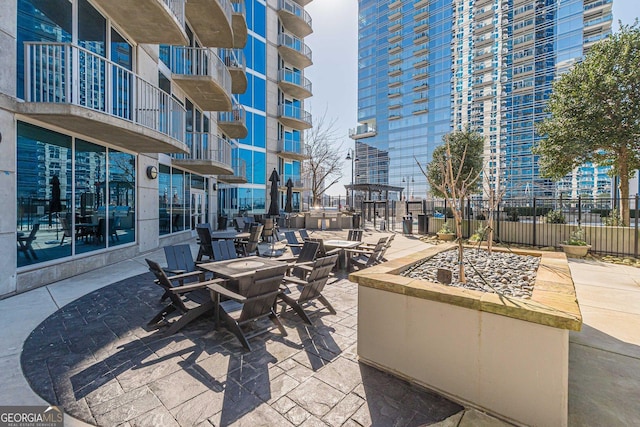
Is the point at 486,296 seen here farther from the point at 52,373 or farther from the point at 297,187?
the point at 297,187

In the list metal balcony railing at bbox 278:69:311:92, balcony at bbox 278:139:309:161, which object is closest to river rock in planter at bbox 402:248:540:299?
balcony at bbox 278:139:309:161

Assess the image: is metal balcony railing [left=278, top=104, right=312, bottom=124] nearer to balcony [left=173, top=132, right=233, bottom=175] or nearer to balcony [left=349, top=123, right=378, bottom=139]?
balcony [left=173, top=132, right=233, bottom=175]

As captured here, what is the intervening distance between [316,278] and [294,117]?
2339 centimetres

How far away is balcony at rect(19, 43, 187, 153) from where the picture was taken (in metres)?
5.43

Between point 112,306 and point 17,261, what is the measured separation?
7.82 ft

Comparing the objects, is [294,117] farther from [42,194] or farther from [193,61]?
[42,194]

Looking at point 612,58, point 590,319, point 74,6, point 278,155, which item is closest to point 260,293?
point 590,319

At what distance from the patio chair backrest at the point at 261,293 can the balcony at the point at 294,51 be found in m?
25.5

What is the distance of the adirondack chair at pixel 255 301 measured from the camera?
3.46 meters

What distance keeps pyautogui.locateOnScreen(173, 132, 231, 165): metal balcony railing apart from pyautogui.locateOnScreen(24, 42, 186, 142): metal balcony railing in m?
4.11

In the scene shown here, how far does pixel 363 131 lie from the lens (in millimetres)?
68062

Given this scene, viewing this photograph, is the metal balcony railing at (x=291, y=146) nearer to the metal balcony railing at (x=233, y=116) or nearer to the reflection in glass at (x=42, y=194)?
the metal balcony railing at (x=233, y=116)

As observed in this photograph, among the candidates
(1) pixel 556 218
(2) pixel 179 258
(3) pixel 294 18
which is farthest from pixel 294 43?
(2) pixel 179 258

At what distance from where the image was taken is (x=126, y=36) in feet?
26.7
